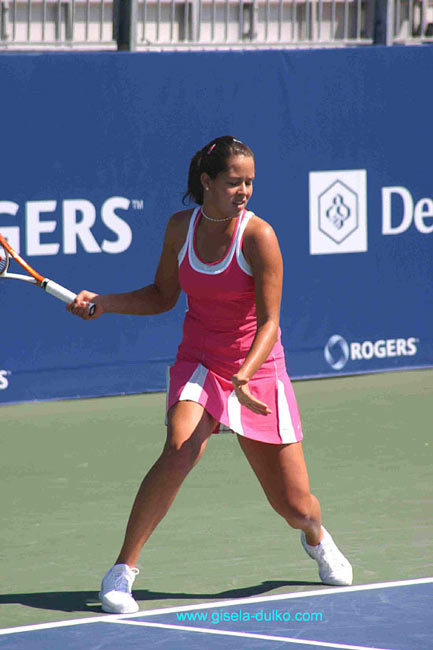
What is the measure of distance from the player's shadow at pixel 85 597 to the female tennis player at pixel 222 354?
177 millimetres

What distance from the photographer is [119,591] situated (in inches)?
219

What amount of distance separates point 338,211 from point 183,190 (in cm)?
112

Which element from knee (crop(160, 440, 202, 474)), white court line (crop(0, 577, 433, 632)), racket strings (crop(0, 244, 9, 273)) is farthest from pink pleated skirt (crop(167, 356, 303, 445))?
racket strings (crop(0, 244, 9, 273))

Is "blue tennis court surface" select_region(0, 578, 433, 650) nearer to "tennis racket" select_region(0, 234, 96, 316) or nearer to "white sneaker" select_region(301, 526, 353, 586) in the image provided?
"white sneaker" select_region(301, 526, 353, 586)

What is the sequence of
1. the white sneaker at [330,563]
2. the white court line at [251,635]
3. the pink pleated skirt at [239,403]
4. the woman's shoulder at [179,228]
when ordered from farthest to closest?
the white sneaker at [330,563], the woman's shoulder at [179,228], the pink pleated skirt at [239,403], the white court line at [251,635]

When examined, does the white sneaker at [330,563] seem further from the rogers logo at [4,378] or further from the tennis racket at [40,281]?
the rogers logo at [4,378]

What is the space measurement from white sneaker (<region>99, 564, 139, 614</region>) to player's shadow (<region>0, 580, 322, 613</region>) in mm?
96

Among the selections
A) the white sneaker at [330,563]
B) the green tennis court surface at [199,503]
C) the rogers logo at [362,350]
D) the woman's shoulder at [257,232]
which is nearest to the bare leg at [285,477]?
the white sneaker at [330,563]

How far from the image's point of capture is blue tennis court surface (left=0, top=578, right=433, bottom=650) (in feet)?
17.3

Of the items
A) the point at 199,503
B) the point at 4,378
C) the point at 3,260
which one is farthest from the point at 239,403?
the point at 4,378

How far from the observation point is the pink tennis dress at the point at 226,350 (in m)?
5.61

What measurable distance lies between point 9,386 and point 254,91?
249 centimetres

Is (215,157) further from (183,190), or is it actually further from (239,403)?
(183,190)

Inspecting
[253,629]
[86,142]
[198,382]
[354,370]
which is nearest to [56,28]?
[86,142]
